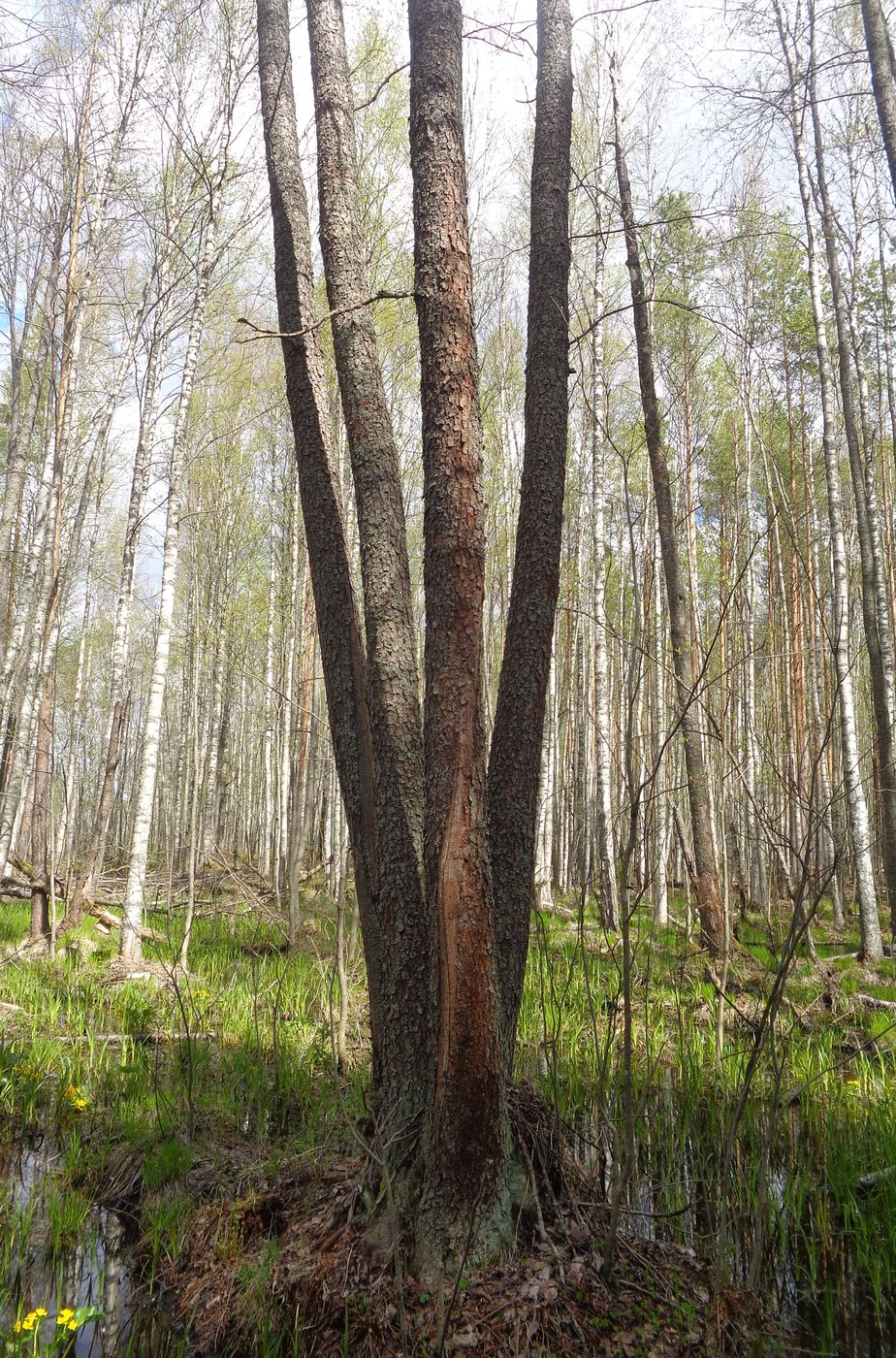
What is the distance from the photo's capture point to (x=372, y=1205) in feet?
7.61

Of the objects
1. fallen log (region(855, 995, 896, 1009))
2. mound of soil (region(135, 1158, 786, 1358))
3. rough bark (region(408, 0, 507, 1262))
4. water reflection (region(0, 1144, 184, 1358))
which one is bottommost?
water reflection (region(0, 1144, 184, 1358))

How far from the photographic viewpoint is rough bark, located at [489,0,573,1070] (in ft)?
8.32

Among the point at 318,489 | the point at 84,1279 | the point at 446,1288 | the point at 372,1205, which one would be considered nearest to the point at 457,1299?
the point at 446,1288

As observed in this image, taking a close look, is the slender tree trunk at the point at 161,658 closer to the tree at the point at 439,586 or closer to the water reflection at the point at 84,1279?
the water reflection at the point at 84,1279

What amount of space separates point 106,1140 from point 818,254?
398 inches

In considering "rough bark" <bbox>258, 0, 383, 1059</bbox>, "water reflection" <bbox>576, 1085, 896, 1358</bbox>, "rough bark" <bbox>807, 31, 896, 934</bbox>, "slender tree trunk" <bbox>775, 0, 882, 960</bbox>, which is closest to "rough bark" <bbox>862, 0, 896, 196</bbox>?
"slender tree trunk" <bbox>775, 0, 882, 960</bbox>

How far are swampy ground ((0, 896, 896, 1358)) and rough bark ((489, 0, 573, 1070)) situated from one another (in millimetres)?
278

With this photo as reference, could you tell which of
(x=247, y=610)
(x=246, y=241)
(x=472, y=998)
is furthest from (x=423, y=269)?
(x=247, y=610)

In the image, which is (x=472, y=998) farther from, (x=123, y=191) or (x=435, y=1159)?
(x=123, y=191)

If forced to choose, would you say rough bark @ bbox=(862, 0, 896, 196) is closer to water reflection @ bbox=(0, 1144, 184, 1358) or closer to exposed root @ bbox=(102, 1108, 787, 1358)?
exposed root @ bbox=(102, 1108, 787, 1358)

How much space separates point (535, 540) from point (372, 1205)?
2.15 meters

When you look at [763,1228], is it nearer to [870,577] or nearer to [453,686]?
[453,686]

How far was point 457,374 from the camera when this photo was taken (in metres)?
2.55

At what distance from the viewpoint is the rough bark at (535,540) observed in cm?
254
